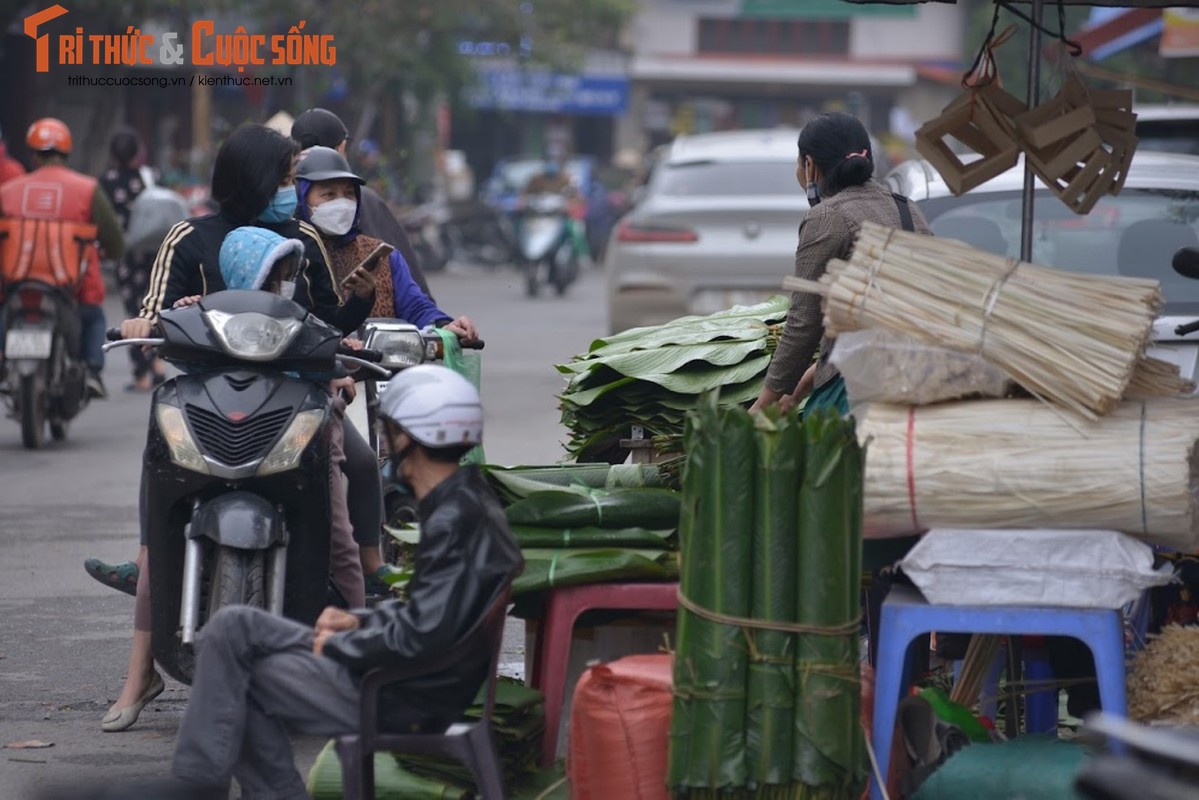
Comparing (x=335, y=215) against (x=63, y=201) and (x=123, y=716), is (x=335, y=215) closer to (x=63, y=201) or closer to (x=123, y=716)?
(x=123, y=716)

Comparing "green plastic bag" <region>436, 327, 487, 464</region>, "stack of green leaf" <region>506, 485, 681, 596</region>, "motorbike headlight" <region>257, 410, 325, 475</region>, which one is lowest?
"stack of green leaf" <region>506, 485, 681, 596</region>

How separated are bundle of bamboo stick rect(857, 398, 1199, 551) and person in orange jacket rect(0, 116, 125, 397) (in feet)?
24.6

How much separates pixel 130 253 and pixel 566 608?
31.1 ft

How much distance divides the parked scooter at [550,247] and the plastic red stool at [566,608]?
21494mm

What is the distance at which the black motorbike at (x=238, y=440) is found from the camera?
4883 millimetres

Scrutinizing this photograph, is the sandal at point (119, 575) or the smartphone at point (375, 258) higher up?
the smartphone at point (375, 258)

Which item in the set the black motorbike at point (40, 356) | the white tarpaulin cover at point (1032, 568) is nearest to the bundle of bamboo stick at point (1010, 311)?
the white tarpaulin cover at point (1032, 568)

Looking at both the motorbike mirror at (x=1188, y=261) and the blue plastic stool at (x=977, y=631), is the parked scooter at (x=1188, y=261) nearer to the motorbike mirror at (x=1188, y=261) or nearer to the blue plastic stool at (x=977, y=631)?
the motorbike mirror at (x=1188, y=261)

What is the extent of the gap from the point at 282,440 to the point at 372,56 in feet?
83.3

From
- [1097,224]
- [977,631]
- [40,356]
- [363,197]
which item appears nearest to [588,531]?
[977,631]

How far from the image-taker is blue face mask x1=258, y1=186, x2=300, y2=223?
18.6 ft

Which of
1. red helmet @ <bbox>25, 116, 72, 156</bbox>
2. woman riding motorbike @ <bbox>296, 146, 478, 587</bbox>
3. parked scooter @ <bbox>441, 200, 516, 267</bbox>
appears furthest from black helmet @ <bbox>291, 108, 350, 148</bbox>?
A: parked scooter @ <bbox>441, 200, 516, 267</bbox>

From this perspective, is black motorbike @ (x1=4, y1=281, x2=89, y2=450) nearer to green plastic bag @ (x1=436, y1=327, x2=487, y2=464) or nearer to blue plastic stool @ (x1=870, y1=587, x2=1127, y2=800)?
green plastic bag @ (x1=436, y1=327, x2=487, y2=464)

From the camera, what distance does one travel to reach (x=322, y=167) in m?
6.29
